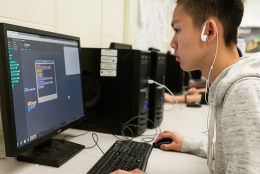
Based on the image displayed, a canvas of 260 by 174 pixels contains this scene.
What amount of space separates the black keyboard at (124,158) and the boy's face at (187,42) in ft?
1.11

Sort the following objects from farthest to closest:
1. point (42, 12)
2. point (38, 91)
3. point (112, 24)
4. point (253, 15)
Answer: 1. point (253, 15)
2. point (112, 24)
3. point (42, 12)
4. point (38, 91)

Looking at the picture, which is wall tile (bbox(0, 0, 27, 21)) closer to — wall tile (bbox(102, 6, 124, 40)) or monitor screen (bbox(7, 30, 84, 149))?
monitor screen (bbox(7, 30, 84, 149))

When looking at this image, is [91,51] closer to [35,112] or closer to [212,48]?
[35,112]

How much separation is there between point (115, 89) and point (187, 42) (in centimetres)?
39

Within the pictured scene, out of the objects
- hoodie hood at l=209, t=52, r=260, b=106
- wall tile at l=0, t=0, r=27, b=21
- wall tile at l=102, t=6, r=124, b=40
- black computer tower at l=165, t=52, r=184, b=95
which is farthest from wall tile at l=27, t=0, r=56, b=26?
black computer tower at l=165, t=52, r=184, b=95

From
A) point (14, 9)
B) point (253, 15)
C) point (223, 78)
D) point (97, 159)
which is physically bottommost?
point (97, 159)

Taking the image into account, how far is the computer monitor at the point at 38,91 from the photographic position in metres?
0.54

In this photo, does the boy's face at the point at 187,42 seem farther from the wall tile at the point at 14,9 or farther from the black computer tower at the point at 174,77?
the black computer tower at the point at 174,77

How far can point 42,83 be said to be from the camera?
667 millimetres

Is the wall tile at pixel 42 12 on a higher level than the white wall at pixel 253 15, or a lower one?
lower

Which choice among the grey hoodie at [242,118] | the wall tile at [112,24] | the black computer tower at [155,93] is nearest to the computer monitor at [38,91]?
the black computer tower at [155,93]

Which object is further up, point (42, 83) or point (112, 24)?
point (112, 24)

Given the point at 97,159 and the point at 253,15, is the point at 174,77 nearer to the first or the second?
the point at 97,159

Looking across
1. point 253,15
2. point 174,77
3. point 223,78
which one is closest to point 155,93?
point 223,78
